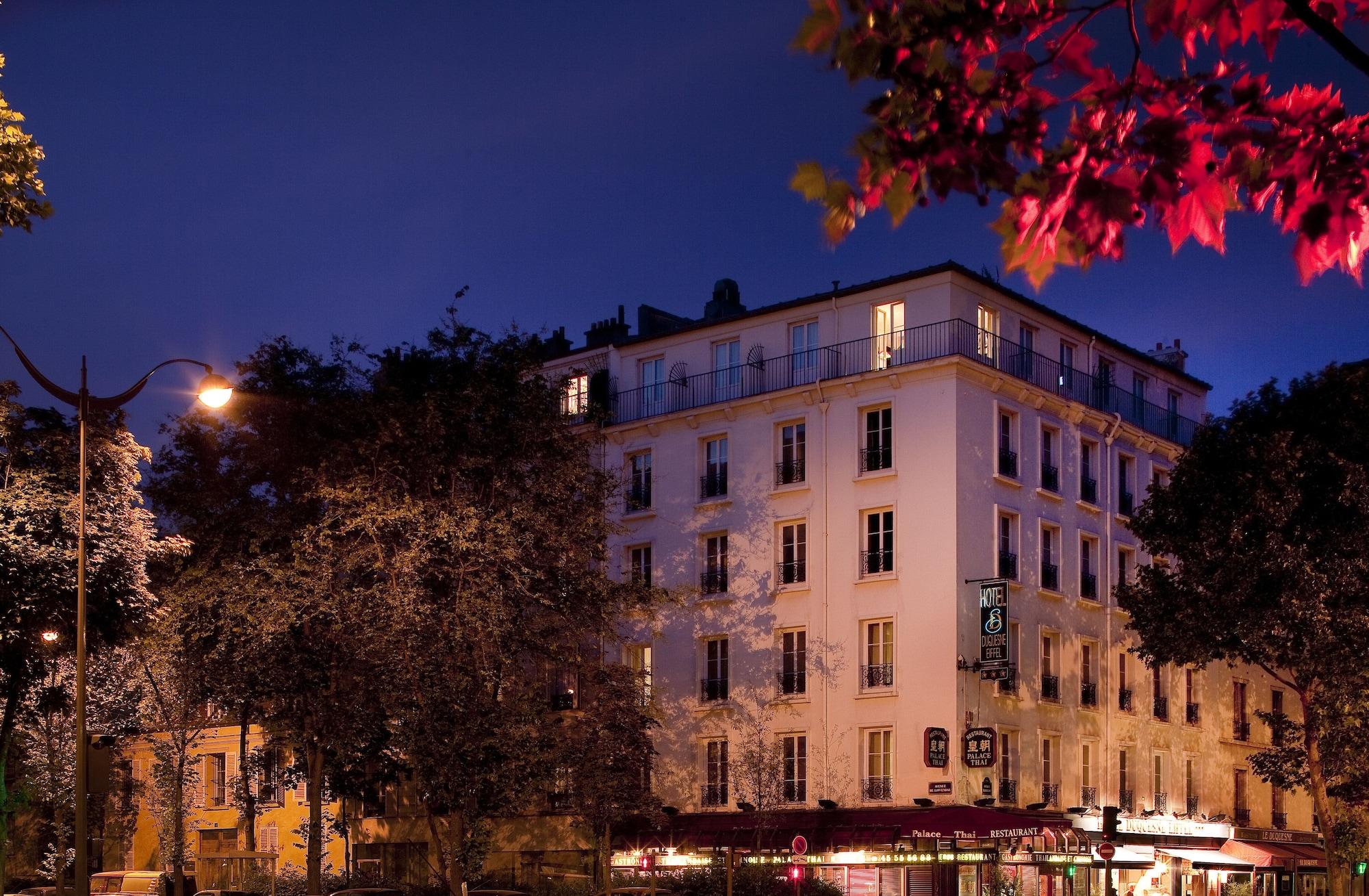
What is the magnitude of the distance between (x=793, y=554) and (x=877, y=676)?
4.68m

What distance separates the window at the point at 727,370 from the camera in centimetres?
5200

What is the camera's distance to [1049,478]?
50.8 m

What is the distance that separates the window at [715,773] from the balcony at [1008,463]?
11.0 meters

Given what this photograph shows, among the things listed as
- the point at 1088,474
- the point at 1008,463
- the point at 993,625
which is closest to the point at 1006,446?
→ the point at 1008,463

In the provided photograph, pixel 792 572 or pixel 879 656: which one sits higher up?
pixel 792 572

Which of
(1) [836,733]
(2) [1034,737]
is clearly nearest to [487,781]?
(1) [836,733]

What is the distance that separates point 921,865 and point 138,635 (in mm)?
20966

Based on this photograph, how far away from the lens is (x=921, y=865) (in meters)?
44.6

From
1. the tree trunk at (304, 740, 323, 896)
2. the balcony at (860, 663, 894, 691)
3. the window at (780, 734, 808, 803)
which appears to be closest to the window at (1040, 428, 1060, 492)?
the balcony at (860, 663, 894, 691)

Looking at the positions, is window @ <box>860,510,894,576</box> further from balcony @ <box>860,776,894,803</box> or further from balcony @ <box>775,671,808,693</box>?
balcony @ <box>860,776,894,803</box>

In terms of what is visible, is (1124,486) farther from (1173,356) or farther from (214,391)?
(214,391)

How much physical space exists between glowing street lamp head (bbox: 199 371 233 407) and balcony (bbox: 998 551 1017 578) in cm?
2940

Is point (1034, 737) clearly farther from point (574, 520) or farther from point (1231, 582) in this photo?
point (574, 520)

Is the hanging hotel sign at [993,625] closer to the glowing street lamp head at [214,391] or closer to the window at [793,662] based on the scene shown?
the window at [793,662]
